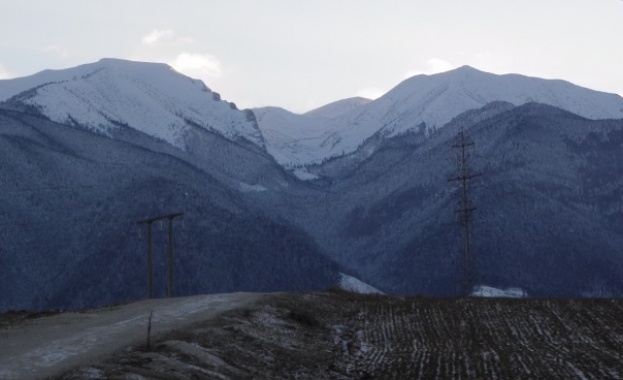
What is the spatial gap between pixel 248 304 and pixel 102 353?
16.1 m

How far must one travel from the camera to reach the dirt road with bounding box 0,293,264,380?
28.8 metres

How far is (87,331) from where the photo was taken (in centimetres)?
3716

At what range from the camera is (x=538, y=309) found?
50.3 meters

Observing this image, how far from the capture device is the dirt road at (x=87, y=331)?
28.8m

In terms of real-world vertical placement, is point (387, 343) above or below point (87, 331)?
below

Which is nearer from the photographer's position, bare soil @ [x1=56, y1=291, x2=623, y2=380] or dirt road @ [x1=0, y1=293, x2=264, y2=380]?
dirt road @ [x1=0, y1=293, x2=264, y2=380]

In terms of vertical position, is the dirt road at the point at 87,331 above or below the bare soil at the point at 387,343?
above

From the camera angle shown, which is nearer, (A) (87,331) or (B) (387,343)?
(A) (87,331)

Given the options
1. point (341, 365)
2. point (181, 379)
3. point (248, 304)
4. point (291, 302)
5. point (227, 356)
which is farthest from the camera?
point (291, 302)

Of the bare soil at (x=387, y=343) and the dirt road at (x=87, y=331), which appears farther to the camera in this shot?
the bare soil at (x=387, y=343)

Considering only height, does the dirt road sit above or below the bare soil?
above

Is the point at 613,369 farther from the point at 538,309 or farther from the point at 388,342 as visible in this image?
the point at 538,309

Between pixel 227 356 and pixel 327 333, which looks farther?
pixel 327 333

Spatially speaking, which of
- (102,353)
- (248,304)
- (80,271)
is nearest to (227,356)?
(102,353)
